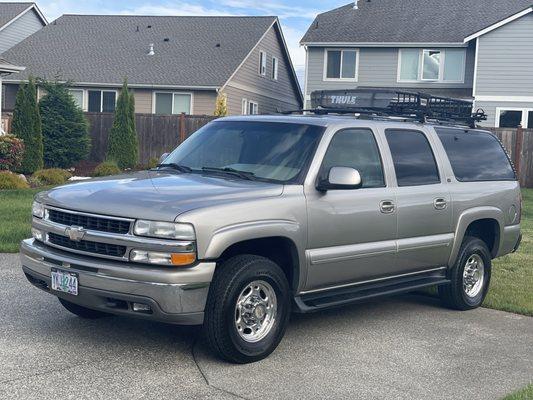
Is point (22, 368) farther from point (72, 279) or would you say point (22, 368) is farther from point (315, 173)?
point (315, 173)

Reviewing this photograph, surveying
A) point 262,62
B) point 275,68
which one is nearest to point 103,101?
point 262,62

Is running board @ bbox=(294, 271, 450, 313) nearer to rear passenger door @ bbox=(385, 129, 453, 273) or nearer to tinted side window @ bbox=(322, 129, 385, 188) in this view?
rear passenger door @ bbox=(385, 129, 453, 273)

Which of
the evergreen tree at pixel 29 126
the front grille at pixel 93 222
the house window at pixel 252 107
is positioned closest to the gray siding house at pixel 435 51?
the house window at pixel 252 107

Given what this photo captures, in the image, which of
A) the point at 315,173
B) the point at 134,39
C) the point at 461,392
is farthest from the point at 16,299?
the point at 134,39

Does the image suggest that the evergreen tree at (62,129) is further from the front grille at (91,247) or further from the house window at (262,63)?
the front grille at (91,247)

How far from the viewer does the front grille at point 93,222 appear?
5535 mm

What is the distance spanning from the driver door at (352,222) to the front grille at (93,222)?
4.99 feet

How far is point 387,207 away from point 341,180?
2.83 ft

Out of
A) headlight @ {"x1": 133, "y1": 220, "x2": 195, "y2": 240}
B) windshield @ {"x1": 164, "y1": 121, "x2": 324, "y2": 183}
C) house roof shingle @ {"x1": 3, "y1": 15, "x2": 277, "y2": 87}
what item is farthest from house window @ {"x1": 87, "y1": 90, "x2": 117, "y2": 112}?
headlight @ {"x1": 133, "y1": 220, "x2": 195, "y2": 240}

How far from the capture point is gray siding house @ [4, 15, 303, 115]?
31859mm

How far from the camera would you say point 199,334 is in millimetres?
6586

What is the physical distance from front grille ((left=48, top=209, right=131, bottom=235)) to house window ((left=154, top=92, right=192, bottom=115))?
26211 mm

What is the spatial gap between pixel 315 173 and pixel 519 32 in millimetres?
25985

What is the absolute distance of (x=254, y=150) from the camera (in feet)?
22.3
